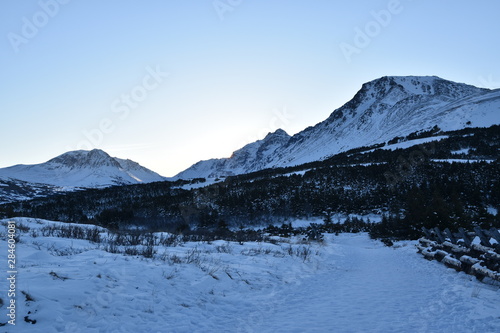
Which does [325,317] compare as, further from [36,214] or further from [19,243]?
[36,214]

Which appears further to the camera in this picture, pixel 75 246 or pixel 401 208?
pixel 401 208

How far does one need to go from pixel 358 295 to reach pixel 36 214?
393ft

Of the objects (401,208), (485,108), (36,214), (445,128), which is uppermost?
(485,108)

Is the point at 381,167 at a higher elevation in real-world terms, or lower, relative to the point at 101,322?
higher

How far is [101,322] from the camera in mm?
4734

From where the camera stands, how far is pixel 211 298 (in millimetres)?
6801

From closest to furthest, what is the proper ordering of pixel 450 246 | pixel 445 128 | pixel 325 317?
pixel 325 317 < pixel 450 246 < pixel 445 128

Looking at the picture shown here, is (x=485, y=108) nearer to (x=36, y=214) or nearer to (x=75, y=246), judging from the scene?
(x=75, y=246)

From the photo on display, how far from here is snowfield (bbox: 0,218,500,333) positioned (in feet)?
15.9

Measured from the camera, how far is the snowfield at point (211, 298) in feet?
15.9

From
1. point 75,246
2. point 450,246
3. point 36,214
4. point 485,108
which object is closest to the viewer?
point 75,246

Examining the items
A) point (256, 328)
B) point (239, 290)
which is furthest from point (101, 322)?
point (239, 290)

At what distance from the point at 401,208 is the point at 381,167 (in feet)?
70.2

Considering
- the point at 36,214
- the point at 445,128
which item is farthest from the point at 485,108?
the point at 36,214
